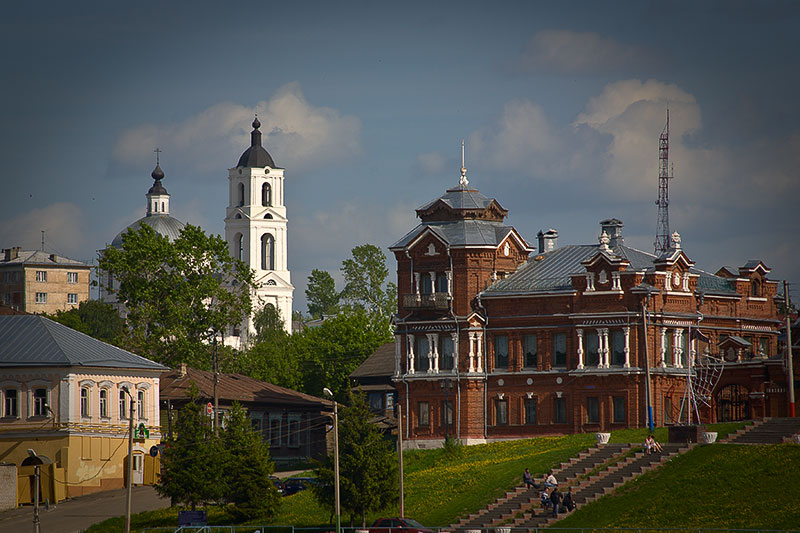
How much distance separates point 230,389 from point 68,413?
19.2m

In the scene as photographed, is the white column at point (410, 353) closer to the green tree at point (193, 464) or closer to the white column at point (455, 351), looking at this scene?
the white column at point (455, 351)

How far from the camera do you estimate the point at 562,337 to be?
3511 inches

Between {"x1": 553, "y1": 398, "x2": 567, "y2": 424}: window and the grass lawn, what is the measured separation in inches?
140

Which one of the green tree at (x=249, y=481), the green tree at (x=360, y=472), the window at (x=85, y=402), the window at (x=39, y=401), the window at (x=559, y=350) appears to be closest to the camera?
the green tree at (x=360, y=472)

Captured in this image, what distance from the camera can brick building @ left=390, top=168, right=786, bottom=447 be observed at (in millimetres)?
86312

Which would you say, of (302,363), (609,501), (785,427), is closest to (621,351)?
(785,427)

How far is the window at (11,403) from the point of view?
280 ft

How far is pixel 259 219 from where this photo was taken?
187875mm

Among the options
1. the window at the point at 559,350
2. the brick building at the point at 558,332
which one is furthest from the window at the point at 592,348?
the window at the point at 559,350

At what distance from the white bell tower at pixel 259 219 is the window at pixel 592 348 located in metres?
101

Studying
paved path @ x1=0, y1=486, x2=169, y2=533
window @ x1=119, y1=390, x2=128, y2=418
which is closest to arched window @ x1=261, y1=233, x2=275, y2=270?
window @ x1=119, y1=390, x2=128, y2=418

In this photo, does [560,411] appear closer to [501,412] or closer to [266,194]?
[501,412]

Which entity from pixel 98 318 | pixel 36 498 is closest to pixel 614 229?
pixel 36 498

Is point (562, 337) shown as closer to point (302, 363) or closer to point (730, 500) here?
point (730, 500)
